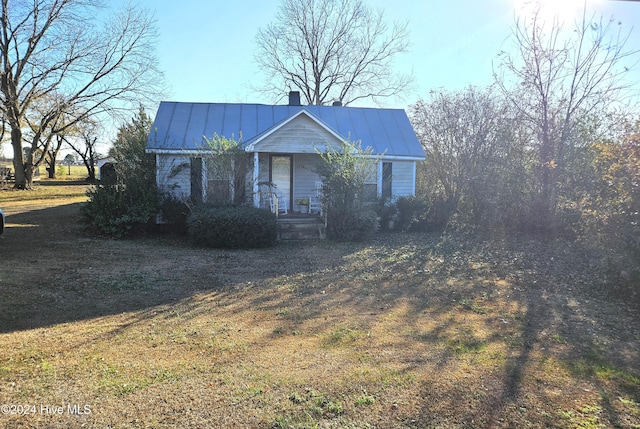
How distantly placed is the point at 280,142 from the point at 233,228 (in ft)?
13.0

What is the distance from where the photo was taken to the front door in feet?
51.3

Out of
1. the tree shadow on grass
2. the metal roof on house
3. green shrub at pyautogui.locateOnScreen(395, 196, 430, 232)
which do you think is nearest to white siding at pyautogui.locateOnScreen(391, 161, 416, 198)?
the metal roof on house

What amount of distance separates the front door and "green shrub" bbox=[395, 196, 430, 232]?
Result: 412 centimetres

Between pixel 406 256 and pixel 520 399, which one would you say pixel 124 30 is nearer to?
pixel 406 256

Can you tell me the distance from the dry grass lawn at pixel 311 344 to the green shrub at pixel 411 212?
497 centimetres

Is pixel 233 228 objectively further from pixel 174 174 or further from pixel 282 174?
pixel 282 174

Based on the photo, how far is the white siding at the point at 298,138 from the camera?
44.7ft

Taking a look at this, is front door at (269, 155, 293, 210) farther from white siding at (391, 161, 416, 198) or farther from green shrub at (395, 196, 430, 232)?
green shrub at (395, 196, 430, 232)

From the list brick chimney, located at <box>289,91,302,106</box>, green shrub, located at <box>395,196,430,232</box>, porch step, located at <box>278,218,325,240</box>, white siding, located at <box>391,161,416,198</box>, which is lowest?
porch step, located at <box>278,218,325,240</box>

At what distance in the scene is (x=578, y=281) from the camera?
7859mm

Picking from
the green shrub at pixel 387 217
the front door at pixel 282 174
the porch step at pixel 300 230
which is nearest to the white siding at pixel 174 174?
the front door at pixel 282 174

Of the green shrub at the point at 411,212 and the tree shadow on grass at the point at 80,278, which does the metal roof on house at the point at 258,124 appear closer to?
the green shrub at the point at 411,212

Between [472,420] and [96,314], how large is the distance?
4.86m

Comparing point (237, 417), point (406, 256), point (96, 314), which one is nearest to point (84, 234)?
point (96, 314)
